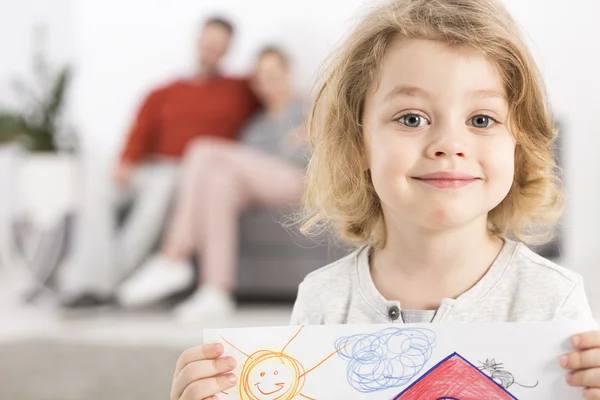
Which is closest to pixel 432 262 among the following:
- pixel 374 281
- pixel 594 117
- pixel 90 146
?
pixel 374 281

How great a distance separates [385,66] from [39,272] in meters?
2.55

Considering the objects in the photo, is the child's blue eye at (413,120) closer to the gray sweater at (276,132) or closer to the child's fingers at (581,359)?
the child's fingers at (581,359)

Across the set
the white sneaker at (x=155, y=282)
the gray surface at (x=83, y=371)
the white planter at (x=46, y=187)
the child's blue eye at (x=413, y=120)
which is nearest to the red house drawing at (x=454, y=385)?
the child's blue eye at (x=413, y=120)

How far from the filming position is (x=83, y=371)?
1964 millimetres

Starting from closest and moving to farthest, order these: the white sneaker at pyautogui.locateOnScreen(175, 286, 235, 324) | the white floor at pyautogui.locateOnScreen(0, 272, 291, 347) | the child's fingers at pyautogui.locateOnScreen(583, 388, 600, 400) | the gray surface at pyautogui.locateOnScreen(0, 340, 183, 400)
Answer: the child's fingers at pyautogui.locateOnScreen(583, 388, 600, 400) → the gray surface at pyautogui.locateOnScreen(0, 340, 183, 400) → the white floor at pyautogui.locateOnScreen(0, 272, 291, 347) → the white sneaker at pyautogui.locateOnScreen(175, 286, 235, 324)

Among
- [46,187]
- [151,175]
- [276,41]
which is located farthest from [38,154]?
[276,41]

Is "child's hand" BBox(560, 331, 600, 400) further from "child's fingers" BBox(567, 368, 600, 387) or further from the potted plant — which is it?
the potted plant

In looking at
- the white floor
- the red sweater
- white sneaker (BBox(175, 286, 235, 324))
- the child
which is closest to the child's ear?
the child

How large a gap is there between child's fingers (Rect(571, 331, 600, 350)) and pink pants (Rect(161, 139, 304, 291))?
2.00 m

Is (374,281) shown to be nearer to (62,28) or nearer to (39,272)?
(39,272)

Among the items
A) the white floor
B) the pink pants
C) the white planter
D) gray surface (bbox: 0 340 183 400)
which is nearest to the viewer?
gray surface (bbox: 0 340 183 400)

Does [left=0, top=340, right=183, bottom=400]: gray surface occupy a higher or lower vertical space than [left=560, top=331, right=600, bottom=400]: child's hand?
lower

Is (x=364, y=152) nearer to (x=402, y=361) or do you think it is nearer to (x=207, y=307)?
(x=402, y=361)

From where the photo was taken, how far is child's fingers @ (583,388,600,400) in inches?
28.6
